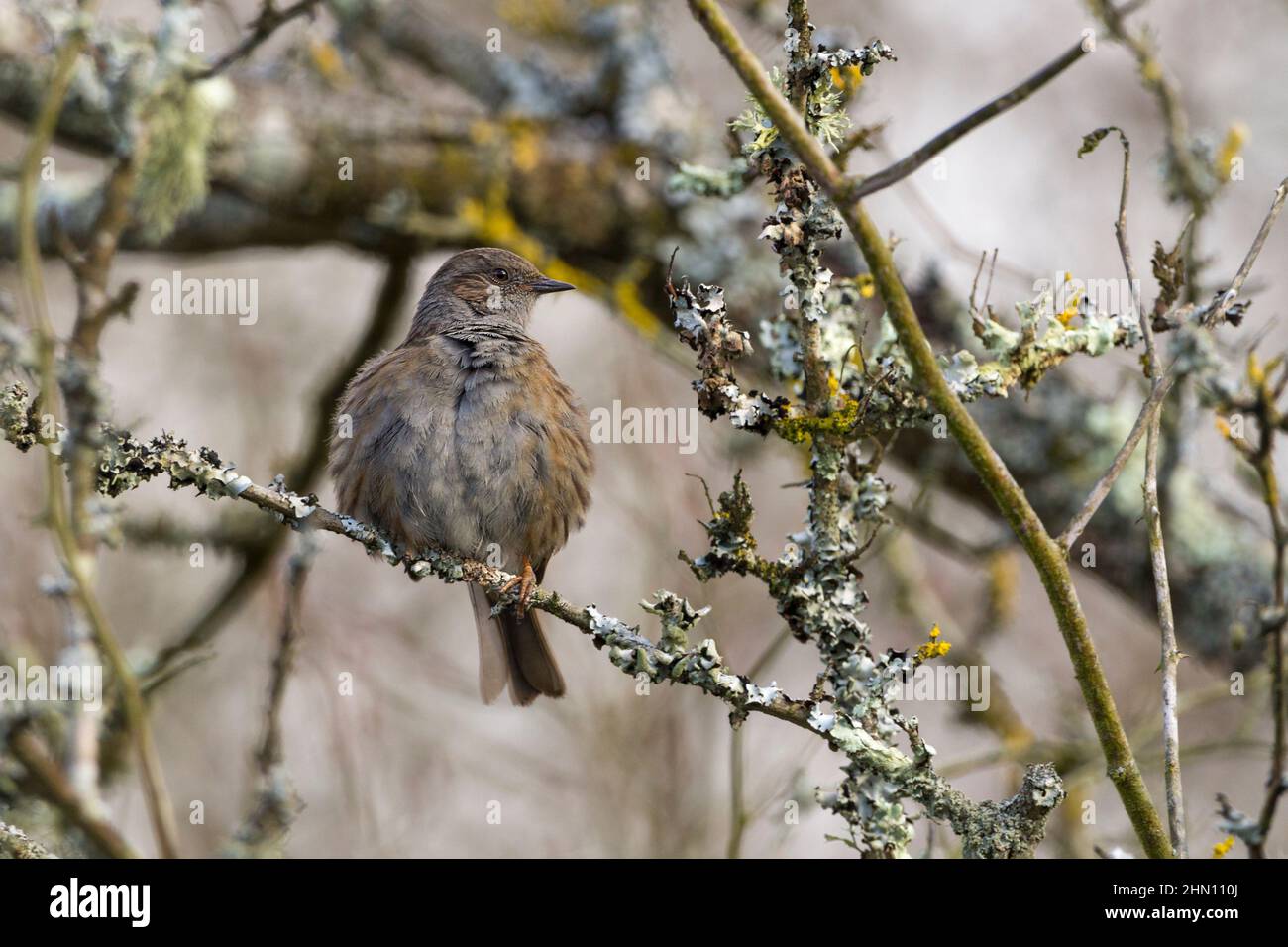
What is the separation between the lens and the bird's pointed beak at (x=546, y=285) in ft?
15.5


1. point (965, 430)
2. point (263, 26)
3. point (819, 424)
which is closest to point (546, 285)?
point (263, 26)

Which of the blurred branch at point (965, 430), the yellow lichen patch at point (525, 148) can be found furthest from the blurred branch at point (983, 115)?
the yellow lichen patch at point (525, 148)

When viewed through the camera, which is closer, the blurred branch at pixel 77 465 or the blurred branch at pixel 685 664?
the blurred branch at pixel 77 465

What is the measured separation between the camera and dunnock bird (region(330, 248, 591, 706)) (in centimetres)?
394

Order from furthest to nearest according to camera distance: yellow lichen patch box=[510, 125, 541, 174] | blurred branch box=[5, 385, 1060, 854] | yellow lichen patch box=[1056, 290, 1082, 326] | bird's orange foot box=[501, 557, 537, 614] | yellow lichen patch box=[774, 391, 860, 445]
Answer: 1. yellow lichen patch box=[510, 125, 541, 174]
2. bird's orange foot box=[501, 557, 537, 614]
3. yellow lichen patch box=[1056, 290, 1082, 326]
4. yellow lichen patch box=[774, 391, 860, 445]
5. blurred branch box=[5, 385, 1060, 854]

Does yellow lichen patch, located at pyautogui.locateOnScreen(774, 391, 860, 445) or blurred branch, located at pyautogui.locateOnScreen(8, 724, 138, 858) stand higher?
yellow lichen patch, located at pyautogui.locateOnScreen(774, 391, 860, 445)

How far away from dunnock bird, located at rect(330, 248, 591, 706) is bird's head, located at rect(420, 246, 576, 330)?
29 cm

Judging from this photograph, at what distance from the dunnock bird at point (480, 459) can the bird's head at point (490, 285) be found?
0.29 m

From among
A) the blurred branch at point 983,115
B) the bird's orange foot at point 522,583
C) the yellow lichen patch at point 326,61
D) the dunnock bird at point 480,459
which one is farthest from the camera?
the yellow lichen patch at point 326,61

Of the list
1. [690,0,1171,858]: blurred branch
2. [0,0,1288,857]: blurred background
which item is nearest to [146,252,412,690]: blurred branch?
[0,0,1288,857]: blurred background

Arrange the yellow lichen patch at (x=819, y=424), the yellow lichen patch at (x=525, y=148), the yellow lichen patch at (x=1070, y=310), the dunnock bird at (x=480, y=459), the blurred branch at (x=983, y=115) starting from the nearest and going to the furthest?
the blurred branch at (x=983, y=115) < the yellow lichen patch at (x=819, y=424) < the yellow lichen patch at (x=1070, y=310) < the dunnock bird at (x=480, y=459) < the yellow lichen patch at (x=525, y=148)

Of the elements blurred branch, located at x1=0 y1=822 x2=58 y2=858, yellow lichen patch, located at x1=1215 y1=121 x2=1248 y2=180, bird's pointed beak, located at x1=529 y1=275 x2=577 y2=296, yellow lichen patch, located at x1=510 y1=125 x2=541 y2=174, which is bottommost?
blurred branch, located at x1=0 y1=822 x2=58 y2=858

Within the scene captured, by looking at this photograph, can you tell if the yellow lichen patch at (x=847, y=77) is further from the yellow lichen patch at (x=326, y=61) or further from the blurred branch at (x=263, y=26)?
the yellow lichen patch at (x=326, y=61)

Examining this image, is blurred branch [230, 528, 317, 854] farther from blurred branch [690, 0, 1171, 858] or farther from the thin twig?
the thin twig
